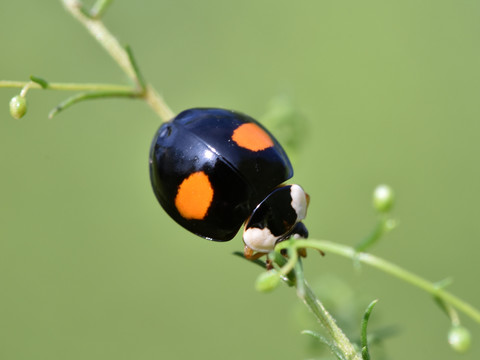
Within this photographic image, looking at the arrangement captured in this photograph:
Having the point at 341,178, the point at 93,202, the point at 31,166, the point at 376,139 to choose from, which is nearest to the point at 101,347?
the point at 93,202

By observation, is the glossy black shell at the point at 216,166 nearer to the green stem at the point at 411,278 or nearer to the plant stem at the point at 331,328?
the plant stem at the point at 331,328

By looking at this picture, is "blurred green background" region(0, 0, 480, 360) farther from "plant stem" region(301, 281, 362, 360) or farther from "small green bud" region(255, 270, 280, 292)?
"small green bud" region(255, 270, 280, 292)

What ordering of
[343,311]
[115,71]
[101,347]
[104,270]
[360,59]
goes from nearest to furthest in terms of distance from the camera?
[343,311], [101,347], [104,270], [115,71], [360,59]

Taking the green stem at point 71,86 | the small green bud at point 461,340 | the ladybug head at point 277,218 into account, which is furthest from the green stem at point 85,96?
the small green bud at point 461,340

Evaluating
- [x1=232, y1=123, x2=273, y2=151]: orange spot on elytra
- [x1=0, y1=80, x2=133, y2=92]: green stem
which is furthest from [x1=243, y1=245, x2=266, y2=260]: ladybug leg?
[x1=0, y1=80, x2=133, y2=92]: green stem

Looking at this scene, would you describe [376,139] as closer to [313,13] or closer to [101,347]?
[313,13]

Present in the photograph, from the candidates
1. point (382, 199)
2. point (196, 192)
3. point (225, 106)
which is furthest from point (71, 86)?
point (225, 106)
